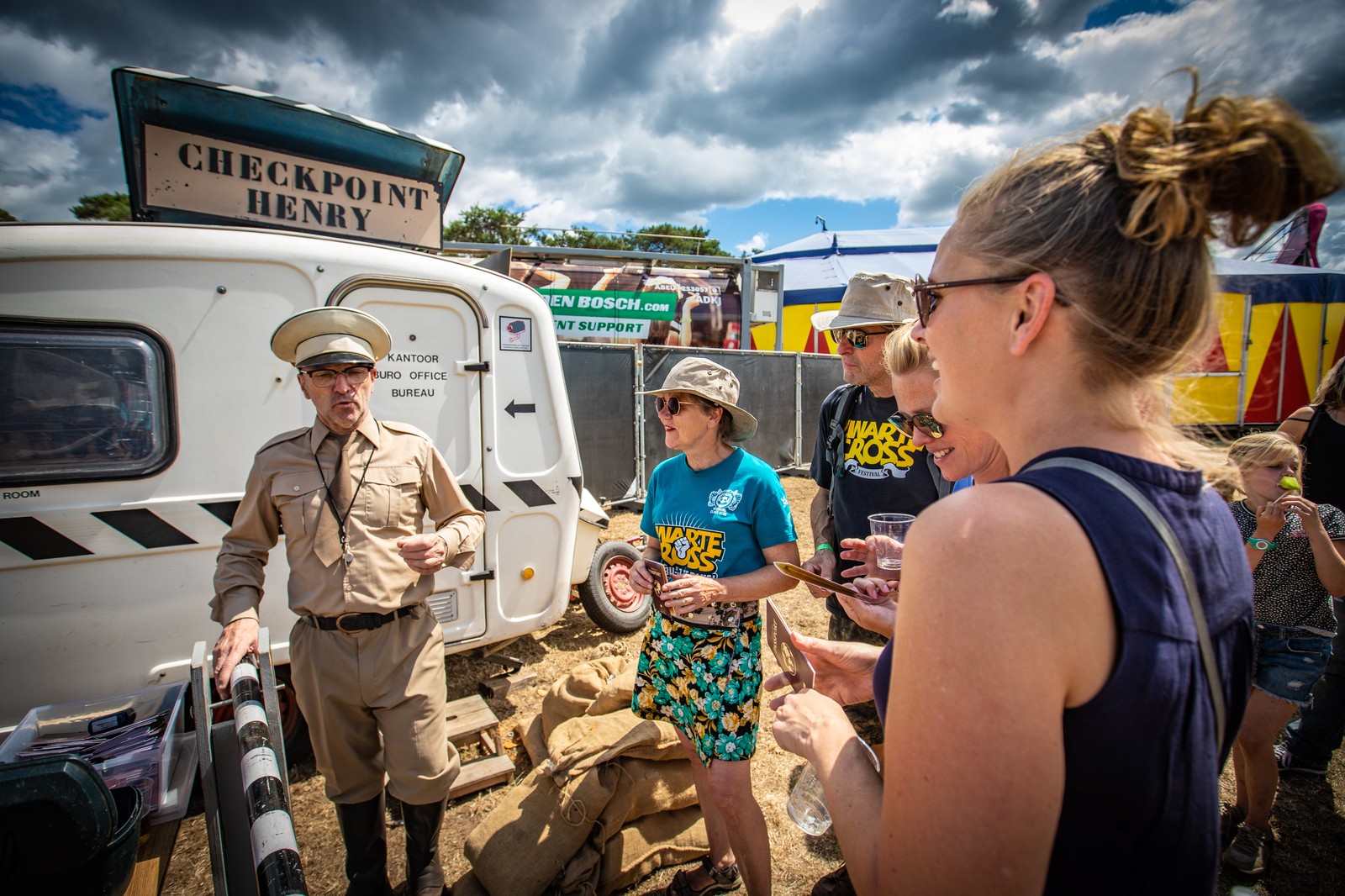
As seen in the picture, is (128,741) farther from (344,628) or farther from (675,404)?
(675,404)

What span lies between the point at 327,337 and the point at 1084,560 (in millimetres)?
2666

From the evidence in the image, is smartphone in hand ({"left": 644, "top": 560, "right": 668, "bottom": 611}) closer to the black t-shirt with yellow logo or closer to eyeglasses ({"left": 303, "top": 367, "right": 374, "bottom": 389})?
the black t-shirt with yellow logo

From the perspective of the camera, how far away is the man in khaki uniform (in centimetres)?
241

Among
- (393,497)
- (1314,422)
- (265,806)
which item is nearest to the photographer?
(265,806)

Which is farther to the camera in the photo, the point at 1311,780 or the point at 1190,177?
the point at 1311,780

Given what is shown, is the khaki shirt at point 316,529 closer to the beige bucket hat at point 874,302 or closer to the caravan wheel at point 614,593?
the beige bucket hat at point 874,302

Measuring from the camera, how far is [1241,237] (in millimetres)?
840

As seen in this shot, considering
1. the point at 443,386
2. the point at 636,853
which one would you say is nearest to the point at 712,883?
the point at 636,853

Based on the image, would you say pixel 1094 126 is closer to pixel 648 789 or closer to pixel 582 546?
pixel 648 789

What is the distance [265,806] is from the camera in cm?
135

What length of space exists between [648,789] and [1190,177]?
9.74ft

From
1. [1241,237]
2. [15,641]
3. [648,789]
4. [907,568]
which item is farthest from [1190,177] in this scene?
[15,641]

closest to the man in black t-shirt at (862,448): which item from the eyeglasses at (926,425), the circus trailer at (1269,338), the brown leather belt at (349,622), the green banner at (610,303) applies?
the eyeglasses at (926,425)

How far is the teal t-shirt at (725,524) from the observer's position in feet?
8.10
